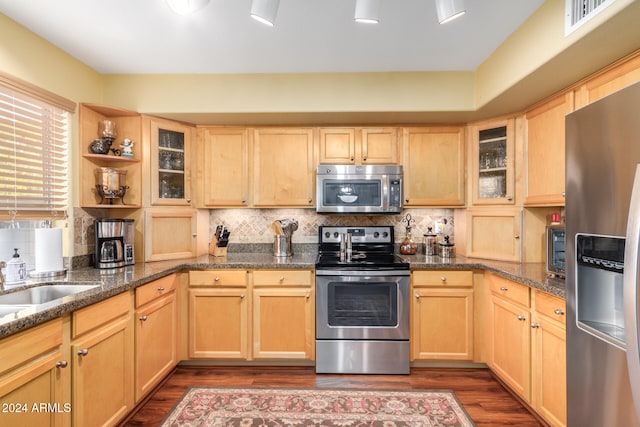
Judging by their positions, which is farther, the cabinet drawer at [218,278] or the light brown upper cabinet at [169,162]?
the light brown upper cabinet at [169,162]

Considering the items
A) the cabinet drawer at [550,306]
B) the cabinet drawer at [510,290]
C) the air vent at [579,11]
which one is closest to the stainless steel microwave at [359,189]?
the cabinet drawer at [510,290]

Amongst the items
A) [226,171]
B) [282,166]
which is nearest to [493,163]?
[282,166]

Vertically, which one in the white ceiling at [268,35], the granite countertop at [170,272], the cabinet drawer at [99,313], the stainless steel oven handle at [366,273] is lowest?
the cabinet drawer at [99,313]

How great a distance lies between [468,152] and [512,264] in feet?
3.46

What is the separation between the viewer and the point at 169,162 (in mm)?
2963

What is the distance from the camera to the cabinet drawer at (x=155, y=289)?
2.19 meters

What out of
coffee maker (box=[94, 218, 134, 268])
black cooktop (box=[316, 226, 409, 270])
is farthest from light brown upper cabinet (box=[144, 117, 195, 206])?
black cooktop (box=[316, 226, 409, 270])

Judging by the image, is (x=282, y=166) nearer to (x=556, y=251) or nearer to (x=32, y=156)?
(x=32, y=156)

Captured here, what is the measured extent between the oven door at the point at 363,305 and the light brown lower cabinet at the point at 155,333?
1168 mm

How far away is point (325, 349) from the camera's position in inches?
105

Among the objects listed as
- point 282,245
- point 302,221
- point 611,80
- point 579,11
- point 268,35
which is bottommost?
point 282,245

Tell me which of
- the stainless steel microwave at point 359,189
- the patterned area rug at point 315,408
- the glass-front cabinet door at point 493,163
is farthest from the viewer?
the stainless steel microwave at point 359,189

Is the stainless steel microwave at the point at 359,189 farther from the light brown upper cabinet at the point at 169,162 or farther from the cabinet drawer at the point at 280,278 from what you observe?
the light brown upper cabinet at the point at 169,162

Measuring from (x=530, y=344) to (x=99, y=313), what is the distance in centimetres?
261
